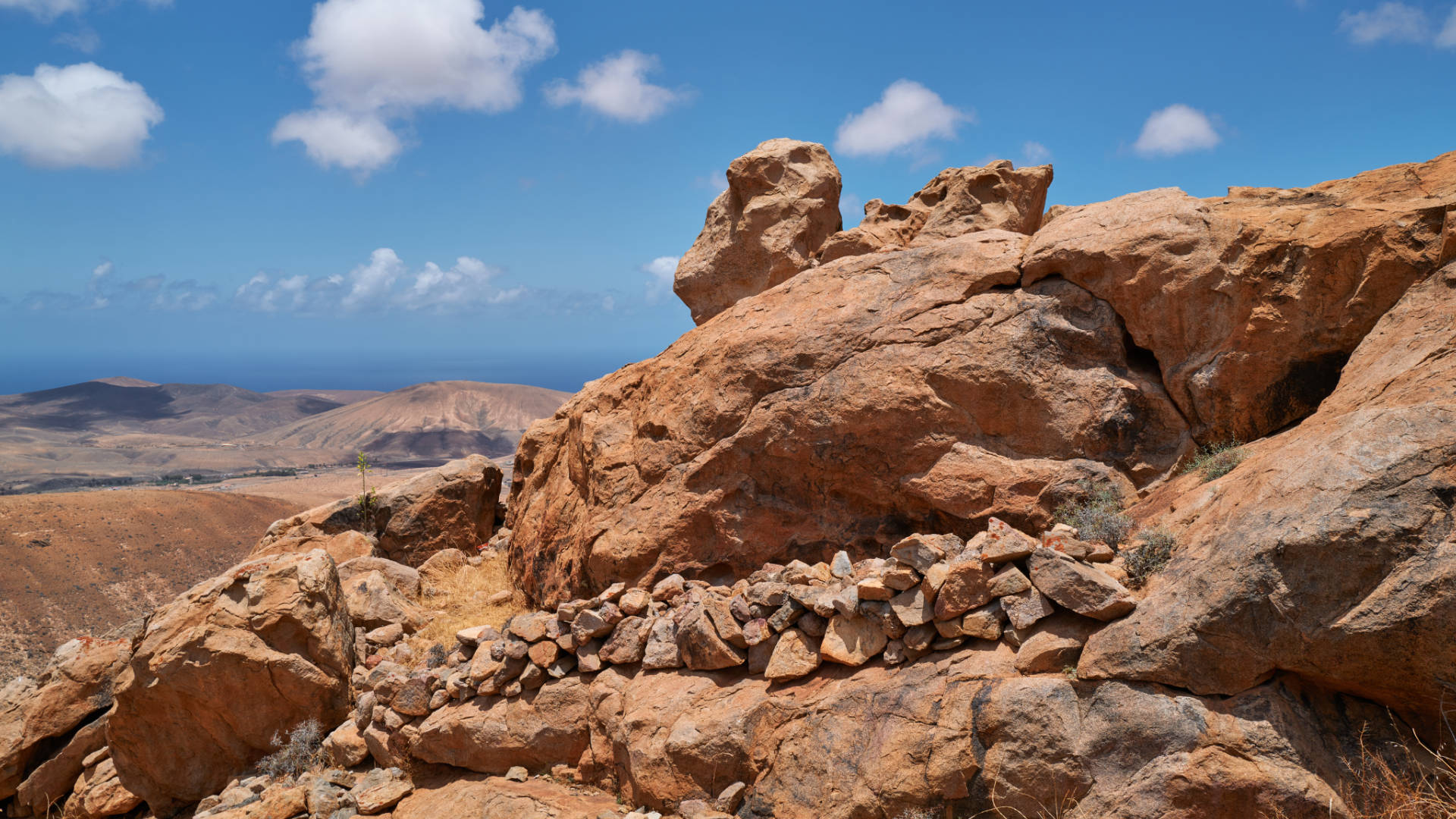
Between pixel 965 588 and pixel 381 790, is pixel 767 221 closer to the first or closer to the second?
pixel 965 588

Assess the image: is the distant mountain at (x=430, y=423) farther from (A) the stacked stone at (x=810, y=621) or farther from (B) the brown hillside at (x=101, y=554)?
(A) the stacked stone at (x=810, y=621)

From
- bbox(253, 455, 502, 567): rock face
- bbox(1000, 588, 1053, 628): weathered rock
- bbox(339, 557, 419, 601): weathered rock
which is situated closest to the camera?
bbox(1000, 588, 1053, 628): weathered rock

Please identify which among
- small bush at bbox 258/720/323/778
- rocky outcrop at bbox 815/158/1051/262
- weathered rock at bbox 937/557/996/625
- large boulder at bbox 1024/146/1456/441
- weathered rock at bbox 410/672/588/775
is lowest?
small bush at bbox 258/720/323/778

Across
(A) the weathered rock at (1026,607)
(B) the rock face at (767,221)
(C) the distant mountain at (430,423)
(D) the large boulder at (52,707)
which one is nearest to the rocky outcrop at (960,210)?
(B) the rock face at (767,221)

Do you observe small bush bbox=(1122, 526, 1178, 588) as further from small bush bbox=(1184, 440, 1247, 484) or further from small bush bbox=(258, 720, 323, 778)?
small bush bbox=(258, 720, 323, 778)

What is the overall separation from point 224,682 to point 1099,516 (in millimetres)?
8605

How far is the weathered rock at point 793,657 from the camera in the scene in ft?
20.4

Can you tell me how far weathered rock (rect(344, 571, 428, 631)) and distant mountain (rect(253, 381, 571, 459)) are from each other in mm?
84061

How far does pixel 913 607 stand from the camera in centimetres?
587

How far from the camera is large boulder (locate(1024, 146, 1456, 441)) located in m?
6.43

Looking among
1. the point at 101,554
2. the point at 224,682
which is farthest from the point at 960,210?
the point at 101,554

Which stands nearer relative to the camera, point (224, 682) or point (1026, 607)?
point (1026, 607)

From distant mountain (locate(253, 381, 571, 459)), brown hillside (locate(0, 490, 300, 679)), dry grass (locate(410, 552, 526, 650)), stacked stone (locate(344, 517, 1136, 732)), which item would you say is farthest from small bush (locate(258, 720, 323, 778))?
distant mountain (locate(253, 381, 571, 459))

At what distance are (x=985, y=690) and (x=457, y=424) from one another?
107778 millimetres
